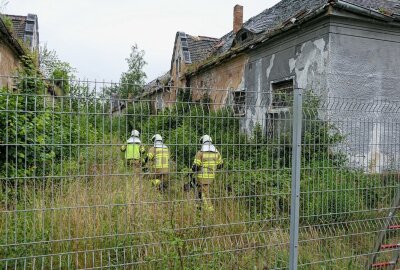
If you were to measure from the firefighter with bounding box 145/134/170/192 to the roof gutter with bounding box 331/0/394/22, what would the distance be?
303 inches

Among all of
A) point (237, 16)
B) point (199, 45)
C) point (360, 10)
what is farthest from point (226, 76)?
point (199, 45)

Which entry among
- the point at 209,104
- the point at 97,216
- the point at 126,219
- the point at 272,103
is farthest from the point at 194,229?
the point at 272,103

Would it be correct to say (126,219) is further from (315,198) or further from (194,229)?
(315,198)

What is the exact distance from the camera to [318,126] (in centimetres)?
392

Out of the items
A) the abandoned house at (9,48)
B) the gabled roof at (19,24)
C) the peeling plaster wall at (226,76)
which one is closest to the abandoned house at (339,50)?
the peeling plaster wall at (226,76)

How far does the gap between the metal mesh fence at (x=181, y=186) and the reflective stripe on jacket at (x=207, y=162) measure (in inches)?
0.7

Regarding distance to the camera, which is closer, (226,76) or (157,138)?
(157,138)

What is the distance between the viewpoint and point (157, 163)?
11.4ft

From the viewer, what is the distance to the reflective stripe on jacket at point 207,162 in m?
3.43

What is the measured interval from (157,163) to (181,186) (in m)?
0.32

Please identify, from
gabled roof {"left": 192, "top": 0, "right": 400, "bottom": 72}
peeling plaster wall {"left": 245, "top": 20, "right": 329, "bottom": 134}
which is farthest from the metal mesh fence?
gabled roof {"left": 192, "top": 0, "right": 400, "bottom": 72}

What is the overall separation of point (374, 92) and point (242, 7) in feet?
35.1

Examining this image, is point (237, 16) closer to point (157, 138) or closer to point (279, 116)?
point (279, 116)

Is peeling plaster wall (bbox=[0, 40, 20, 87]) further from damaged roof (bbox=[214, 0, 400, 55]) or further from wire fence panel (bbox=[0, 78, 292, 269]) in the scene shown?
wire fence panel (bbox=[0, 78, 292, 269])
